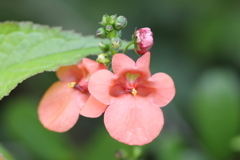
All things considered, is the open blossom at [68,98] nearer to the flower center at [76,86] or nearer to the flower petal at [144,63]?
the flower center at [76,86]

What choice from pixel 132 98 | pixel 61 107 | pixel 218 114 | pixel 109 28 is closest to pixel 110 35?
pixel 109 28

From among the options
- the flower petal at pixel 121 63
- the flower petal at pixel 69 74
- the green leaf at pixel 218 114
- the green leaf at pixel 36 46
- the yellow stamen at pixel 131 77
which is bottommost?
the green leaf at pixel 218 114

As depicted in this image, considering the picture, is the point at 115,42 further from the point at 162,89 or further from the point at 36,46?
the point at 36,46

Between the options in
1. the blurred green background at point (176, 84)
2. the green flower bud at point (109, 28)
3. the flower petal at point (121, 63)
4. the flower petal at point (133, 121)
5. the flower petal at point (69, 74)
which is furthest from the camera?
the blurred green background at point (176, 84)

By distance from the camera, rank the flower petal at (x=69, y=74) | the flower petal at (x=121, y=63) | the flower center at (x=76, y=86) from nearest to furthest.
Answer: the flower petal at (x=121, y=63) → the flower center at (x=76, y=86) → the flower petal at (x=69, y=74)

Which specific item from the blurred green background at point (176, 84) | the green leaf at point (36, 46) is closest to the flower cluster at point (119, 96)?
the green leaf at point (36, 46)

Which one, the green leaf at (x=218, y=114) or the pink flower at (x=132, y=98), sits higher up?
the pink flower at (x=132, y=98)

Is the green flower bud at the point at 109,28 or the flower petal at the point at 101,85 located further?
the green flower bud at the point at 109,28
